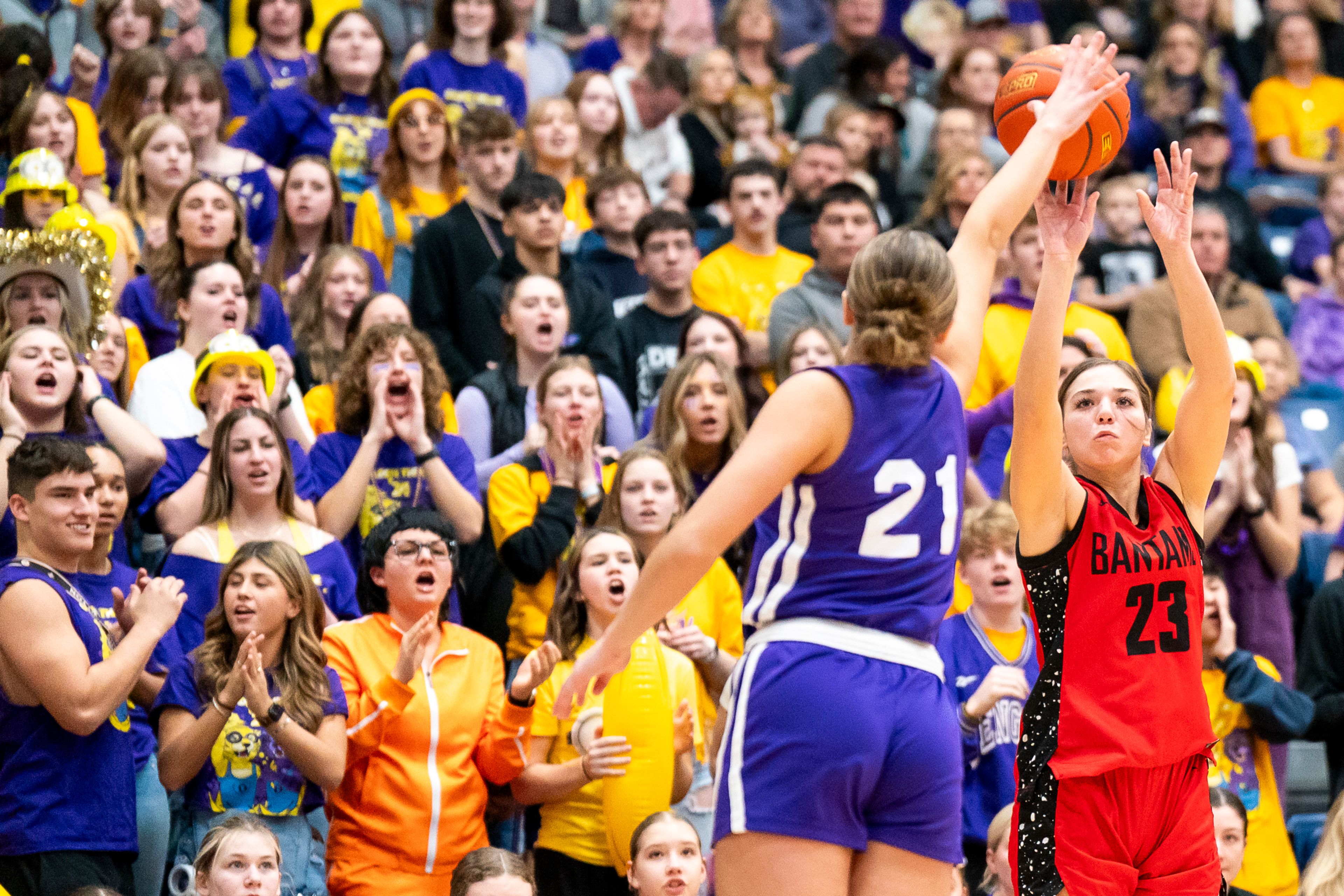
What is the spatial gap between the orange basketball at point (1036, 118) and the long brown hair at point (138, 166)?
515 centimetres

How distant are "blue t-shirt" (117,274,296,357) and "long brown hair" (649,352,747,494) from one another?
1.86m

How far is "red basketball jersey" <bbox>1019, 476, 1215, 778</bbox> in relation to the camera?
3984mm

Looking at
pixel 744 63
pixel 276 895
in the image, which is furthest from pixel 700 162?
pixel 276 895

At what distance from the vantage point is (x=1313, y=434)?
30.1ft

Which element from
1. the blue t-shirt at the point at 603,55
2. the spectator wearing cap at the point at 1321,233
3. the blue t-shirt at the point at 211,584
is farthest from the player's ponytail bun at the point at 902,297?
the blue t-shirt at the point at 603,55

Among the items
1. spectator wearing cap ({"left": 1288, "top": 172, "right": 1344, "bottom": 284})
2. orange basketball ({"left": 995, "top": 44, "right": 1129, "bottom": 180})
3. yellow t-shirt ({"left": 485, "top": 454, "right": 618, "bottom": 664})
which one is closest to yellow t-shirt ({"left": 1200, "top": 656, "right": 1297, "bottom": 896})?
yellow t-shirt ({"left": 485, "top": 454, "right": 618, "bottom": 664})

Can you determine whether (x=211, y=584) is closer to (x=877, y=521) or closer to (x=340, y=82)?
(x=877, y=521)

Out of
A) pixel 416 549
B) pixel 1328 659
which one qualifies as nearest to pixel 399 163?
pixel 416 549

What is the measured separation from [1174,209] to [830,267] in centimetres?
433

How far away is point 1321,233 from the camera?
11109mm

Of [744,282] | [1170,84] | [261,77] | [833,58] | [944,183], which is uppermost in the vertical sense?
[833,58]

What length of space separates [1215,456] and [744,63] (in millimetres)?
7916

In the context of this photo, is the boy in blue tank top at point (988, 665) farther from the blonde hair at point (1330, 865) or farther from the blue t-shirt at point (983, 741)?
the blonde hair at point (1330, 865)

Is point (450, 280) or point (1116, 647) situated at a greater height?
point (450, 280)
